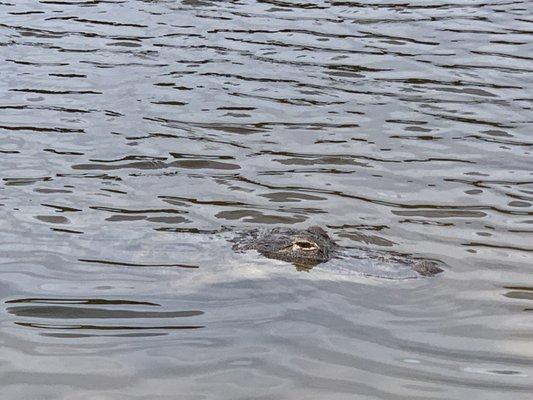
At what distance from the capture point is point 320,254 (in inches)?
298

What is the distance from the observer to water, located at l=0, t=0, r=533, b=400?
6.36 meters

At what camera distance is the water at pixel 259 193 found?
20.9 ft

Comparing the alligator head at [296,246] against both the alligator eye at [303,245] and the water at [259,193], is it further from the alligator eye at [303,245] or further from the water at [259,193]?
the water at [259,193]

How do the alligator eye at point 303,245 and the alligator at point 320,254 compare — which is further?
the alligator eye at point 303,245

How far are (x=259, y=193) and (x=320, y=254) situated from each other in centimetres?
156

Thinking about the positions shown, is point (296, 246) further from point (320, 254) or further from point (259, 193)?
point (259, 193)

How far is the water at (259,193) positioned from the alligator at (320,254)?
100 millimetres

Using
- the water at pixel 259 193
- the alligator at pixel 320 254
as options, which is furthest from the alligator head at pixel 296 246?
the water at pixel 259 193

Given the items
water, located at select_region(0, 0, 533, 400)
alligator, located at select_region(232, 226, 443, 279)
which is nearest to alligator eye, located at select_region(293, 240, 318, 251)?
alligator, located at select_region(232, 226, 443, 279)

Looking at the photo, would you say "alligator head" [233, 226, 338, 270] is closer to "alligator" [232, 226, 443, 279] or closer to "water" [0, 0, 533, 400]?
"alligator" [232, 226, 443, 279]

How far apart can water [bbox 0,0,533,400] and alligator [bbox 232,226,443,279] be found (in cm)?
10

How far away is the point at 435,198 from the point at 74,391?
13.1 feet

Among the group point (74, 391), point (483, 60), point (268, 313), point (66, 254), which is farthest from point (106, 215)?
point (483, 60)

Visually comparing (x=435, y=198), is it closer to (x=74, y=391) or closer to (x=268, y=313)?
(x=268, y=313)
